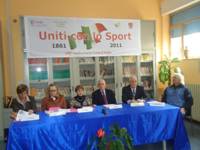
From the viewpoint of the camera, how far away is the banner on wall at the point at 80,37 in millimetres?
4711

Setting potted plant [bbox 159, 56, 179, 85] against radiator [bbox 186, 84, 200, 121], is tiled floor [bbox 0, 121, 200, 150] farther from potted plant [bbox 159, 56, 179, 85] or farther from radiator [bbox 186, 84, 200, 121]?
potted plant [bbox 159, 56, 179, 85]

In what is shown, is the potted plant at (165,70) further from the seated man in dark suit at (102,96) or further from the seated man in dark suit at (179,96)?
the seated man in dark suit at (102,96)

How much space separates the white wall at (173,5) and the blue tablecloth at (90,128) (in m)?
2.75

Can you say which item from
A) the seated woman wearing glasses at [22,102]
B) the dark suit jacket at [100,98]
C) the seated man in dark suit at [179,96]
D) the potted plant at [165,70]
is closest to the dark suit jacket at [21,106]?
the seated woman wearing glasses at [22,102]

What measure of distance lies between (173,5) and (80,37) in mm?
2327

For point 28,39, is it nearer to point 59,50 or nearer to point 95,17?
point 59,50

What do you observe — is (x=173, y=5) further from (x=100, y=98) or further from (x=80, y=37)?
(x=100, y=98)

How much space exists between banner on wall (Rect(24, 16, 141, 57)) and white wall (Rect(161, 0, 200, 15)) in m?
0.84

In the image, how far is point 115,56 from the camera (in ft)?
17.5

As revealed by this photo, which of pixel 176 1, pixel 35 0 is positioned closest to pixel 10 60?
pixel 35 0

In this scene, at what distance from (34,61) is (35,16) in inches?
36.7

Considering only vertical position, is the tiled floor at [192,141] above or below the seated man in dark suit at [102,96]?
below

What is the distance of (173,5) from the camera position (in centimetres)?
536

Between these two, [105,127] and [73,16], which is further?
[73,16]
